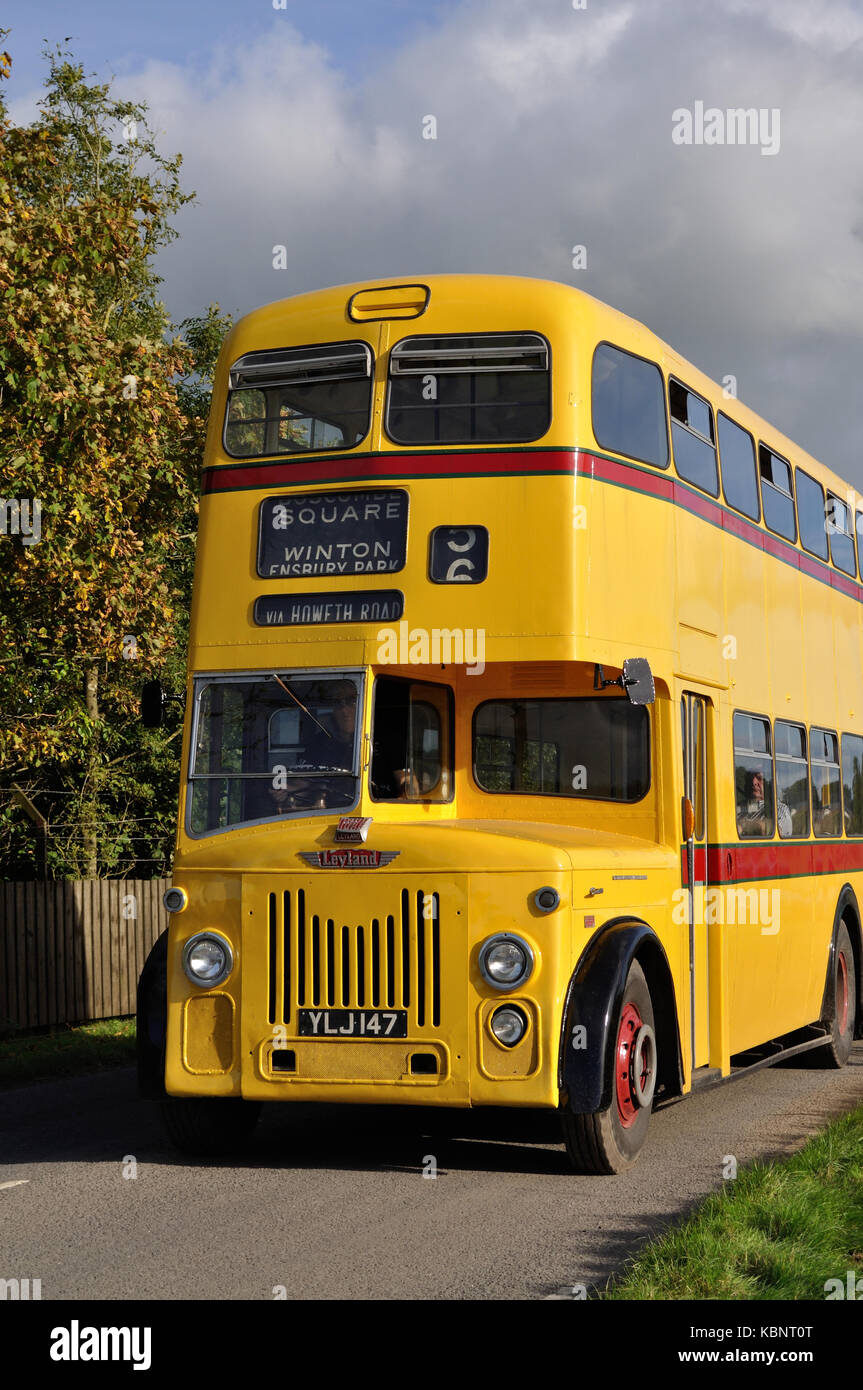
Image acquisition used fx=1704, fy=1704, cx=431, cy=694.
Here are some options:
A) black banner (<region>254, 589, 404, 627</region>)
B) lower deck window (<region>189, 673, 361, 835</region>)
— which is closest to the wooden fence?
lower deck window (<region>189, 673, 361, 835</region>)

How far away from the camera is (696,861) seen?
1030 centimetres

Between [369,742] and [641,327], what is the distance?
10.5 ft

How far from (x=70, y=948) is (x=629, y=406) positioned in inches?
393

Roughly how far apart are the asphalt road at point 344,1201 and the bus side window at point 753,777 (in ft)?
6.32

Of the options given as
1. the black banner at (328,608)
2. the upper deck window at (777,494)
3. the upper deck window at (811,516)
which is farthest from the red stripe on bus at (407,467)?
the upper deck window at (811,516)

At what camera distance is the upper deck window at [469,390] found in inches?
357

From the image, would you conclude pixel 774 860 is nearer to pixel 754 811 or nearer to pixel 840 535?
pixel 754 811

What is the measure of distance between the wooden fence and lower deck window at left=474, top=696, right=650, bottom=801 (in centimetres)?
772

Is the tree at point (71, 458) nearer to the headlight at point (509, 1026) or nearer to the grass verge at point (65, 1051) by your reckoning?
the grass verge at point (65, 1051)

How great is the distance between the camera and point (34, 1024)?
1661cm

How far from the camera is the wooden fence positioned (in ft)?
53.7
